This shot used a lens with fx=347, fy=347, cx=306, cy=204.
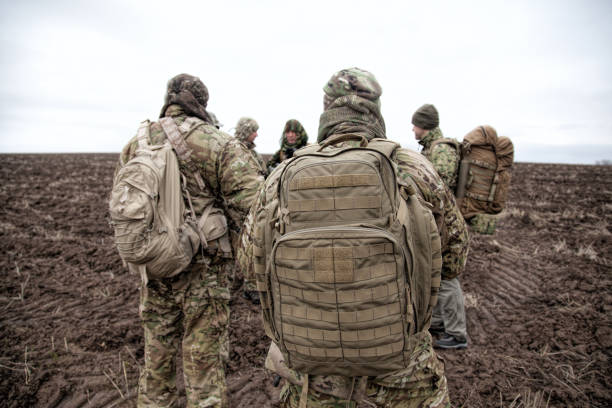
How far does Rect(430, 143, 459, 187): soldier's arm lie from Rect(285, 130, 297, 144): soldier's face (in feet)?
8.50

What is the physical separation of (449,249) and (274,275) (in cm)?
96

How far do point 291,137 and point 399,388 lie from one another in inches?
180

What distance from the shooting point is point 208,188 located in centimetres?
249

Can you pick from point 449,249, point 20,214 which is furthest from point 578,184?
point 20,214

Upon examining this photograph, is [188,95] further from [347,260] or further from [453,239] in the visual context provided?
[453,239]

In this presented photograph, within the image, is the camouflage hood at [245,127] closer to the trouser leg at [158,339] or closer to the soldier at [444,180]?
the soldier at [444,180]

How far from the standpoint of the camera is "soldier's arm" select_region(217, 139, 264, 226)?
2.35 metres

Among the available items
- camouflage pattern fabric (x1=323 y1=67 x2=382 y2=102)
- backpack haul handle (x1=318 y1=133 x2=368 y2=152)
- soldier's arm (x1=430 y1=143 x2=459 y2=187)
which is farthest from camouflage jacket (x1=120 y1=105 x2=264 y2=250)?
soldier's arm (x1=430 y1=143 x2=459 y2=187)

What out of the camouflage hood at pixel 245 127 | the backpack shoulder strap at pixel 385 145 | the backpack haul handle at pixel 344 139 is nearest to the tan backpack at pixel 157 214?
the backpack haul handle at pixel 344 139

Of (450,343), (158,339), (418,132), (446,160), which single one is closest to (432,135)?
(418,132)

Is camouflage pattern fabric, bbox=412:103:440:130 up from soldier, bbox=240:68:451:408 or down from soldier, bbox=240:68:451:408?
up

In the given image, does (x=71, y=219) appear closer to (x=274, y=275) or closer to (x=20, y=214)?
(x=20, y=214)

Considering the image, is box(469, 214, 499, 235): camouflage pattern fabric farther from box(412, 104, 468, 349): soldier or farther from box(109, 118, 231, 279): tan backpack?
box(109, 118, 231, 279): tan backpack

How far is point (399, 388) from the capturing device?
5.26ft
